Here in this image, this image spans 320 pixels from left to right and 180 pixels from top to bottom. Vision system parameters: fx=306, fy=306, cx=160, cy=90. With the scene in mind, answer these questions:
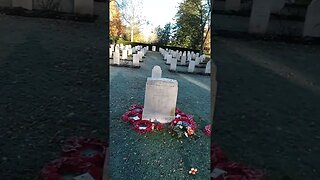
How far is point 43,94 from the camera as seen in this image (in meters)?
1.16

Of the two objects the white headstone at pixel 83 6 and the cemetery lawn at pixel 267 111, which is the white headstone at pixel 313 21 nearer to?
the cemetery lawn at pixel 267 111

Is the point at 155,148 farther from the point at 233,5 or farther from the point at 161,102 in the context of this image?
the point at 233,5

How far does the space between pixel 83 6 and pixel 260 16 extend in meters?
0.60

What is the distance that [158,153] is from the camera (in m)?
3.13

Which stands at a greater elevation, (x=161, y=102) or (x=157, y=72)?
(x=157, y=72)

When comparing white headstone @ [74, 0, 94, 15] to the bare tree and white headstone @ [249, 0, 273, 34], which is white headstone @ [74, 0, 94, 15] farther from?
white headstone @ [249, 0, 273, 34]

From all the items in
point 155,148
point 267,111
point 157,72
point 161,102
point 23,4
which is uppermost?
point 23,4

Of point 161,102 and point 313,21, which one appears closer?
point 313,21

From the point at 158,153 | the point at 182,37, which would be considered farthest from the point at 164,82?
the point at 182,37

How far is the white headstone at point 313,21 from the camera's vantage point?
102cm

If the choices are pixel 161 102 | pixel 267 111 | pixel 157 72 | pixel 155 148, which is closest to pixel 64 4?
pixel 267 111

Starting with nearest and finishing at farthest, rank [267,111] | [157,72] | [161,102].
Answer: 1. [267,111]
2. [157,72]
3. [161,102]

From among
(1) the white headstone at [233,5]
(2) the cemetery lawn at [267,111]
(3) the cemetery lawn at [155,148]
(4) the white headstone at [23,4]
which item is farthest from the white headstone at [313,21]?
(3) the cemetery lawn at [155,148]

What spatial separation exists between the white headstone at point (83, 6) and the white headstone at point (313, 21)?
0.72m
